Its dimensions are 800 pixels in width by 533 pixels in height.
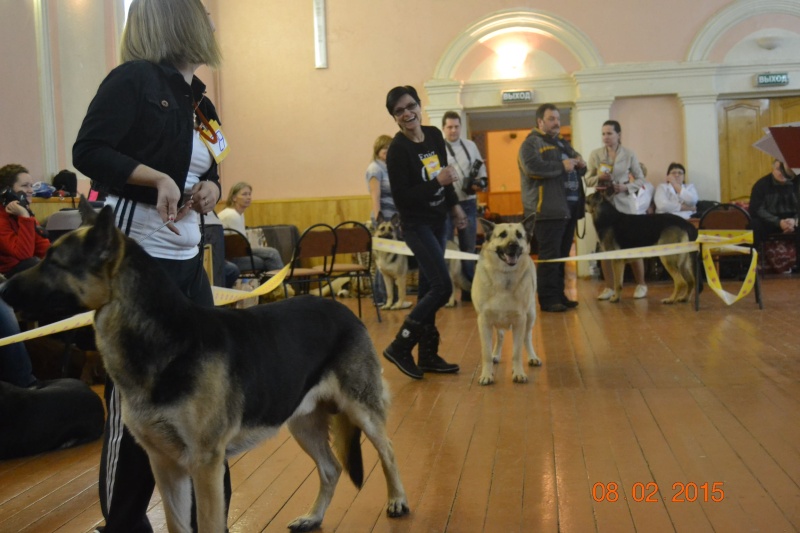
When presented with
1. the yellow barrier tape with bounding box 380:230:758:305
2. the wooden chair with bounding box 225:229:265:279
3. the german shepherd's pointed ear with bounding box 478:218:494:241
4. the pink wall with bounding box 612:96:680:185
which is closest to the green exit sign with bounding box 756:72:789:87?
the pink wall with bounding box 612:96:680:185

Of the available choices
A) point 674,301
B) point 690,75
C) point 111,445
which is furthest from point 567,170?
point 111,445

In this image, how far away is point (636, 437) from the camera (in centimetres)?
Answer: 357

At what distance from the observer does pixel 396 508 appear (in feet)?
9.03

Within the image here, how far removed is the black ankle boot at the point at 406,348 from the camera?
16.4 ft

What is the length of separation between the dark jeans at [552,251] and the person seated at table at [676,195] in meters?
3.31

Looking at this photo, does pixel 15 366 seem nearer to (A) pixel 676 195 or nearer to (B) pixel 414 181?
(B) pixel 414 181

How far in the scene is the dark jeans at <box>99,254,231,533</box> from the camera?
7.28 feet

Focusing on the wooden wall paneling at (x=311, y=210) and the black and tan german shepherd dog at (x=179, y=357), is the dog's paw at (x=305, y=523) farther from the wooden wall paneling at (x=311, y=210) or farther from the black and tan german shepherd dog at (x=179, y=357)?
the wooden wall paneling at (x=311, y=210)

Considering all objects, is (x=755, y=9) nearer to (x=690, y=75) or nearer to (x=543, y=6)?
(x=690, y=75)

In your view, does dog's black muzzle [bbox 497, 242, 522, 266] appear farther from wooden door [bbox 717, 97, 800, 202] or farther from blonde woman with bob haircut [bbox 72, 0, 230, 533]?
wooden door [bbox 717, 97, 800, 202]

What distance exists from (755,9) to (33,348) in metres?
10.7

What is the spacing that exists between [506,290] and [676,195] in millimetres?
6688

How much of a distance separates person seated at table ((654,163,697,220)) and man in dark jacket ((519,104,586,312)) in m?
3.22
